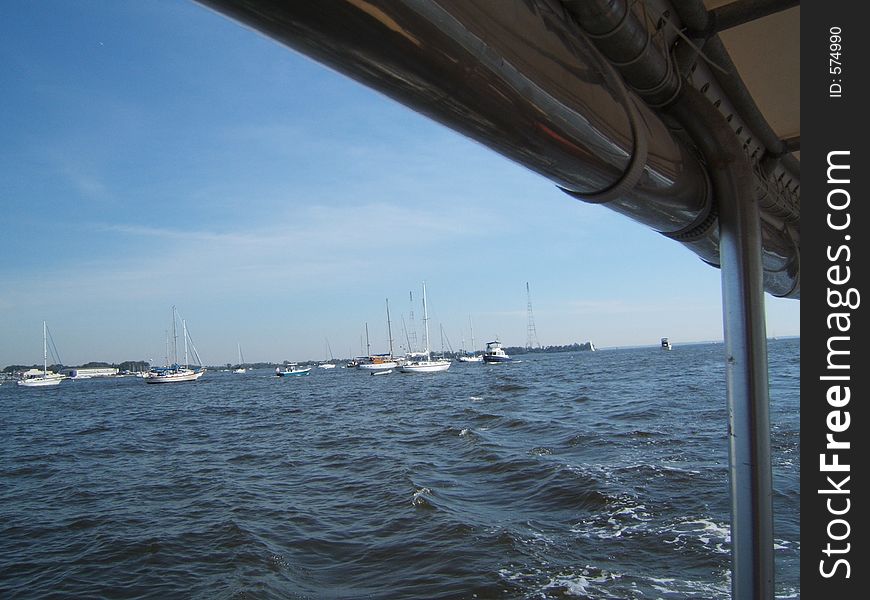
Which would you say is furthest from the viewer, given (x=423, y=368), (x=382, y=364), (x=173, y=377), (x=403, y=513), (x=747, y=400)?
(x=382, y=364)

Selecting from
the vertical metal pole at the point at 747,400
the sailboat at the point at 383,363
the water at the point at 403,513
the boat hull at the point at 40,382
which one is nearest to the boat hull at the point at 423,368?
the sailboat at the point at 383,363

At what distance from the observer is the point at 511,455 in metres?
13.1

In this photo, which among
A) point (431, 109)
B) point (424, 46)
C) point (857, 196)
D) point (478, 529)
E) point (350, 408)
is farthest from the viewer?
point (350, 408)

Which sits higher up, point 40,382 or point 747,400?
point 747,400

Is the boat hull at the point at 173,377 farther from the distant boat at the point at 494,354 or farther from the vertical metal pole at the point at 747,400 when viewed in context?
the vertical metal pole at the point at 747,400

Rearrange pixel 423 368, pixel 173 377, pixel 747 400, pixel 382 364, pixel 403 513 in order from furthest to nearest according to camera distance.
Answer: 1. pixel 382 364
2. pixel 173 377
3. pixel 423 368
4. pixel 403 513
5. pixel 747 400

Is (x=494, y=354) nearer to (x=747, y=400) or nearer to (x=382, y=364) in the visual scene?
(x=382, y=364)

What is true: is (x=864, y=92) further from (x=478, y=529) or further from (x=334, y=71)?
(x=478, y=529)

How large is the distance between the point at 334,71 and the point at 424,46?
0.63 feet

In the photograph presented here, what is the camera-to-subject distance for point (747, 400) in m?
2.06

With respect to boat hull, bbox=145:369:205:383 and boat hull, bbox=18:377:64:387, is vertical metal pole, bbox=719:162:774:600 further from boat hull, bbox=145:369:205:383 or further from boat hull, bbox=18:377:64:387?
boat hull, bbox=18:377:64:387

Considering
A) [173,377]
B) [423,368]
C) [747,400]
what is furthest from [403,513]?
[173,377]

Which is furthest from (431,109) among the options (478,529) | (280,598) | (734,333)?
(478,529)

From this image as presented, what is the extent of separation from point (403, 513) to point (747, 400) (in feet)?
26.0
